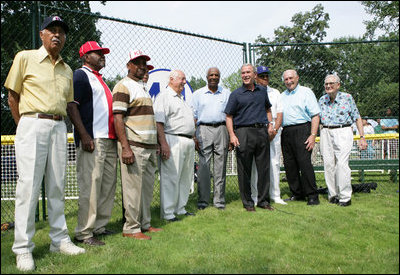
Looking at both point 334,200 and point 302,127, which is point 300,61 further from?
point 334,200

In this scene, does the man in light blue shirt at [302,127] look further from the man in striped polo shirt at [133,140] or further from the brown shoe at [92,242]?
the brown shoe at [92,242]

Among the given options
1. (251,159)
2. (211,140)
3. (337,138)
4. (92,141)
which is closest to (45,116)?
(92,141)

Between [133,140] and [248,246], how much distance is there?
1.71 metres

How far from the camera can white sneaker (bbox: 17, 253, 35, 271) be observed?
3012mm

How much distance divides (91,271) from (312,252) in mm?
2016

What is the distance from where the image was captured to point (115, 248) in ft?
12.0

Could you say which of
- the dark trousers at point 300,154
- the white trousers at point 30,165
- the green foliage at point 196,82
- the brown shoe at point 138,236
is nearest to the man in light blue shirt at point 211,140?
the green foliage at point 196,82

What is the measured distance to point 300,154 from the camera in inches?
239

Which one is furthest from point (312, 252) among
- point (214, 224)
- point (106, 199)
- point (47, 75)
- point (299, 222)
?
point (47, 75)

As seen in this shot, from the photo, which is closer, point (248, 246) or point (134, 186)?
point (248, 246)

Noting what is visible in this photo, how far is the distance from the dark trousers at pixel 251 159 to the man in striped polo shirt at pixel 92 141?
2152 millimetres

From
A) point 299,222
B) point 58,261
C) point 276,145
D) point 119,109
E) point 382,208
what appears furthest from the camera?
point 276,145

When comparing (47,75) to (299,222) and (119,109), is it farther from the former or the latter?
(299,222)

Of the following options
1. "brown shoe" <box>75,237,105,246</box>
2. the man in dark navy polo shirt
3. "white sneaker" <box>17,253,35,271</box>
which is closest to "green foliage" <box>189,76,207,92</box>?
the man in dark navy polo shirt
